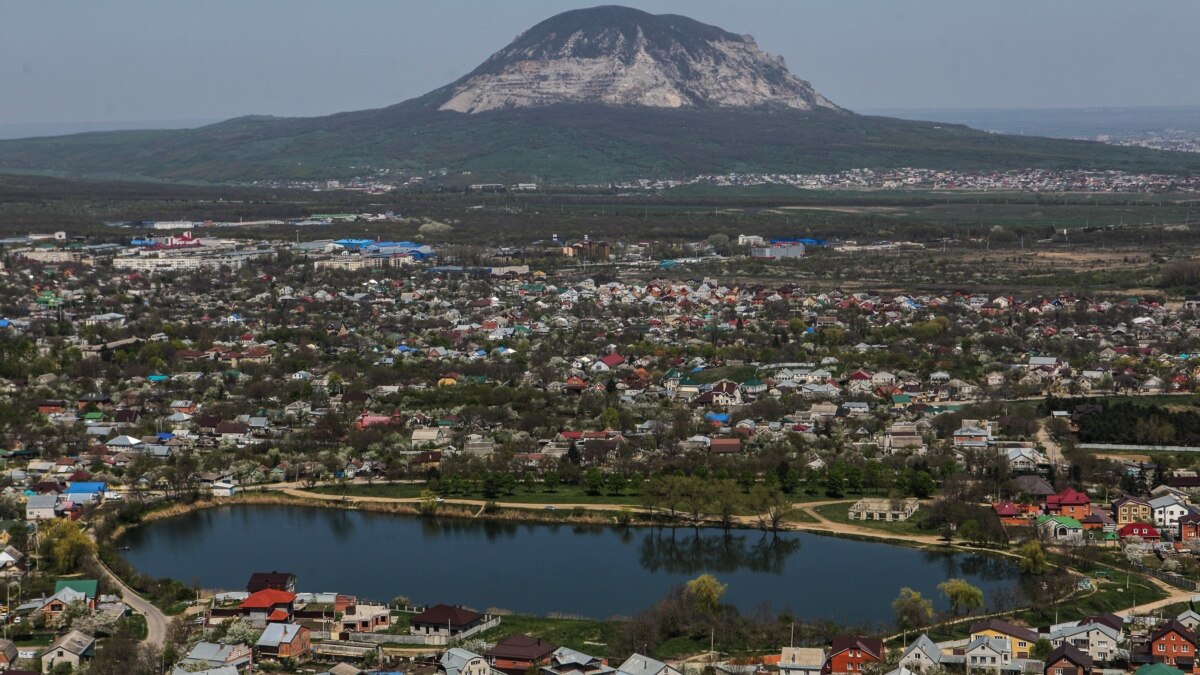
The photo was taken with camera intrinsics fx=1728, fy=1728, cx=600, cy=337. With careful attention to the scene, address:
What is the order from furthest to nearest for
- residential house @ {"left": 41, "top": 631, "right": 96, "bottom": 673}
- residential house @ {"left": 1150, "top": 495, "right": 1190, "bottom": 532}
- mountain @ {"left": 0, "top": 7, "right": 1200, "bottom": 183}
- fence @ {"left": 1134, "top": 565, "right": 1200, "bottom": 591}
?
mountain @ {"left": 0, "top": 7, "right": 1200, "bottom": 183}, residential house @ {"left": 1150, "top": 495, "right": 1190, "bottom": 532}, fence @ {"left": 1134, "top": 565, "right": 1200, "bottom": 591}, residential house @ {"left": 41, "top": 631, "right": 96, "bottom": 673}

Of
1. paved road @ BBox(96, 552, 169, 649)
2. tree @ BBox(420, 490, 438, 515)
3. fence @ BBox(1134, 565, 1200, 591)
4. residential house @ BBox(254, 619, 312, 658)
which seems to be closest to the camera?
residential house @ BBox(254, 619, 312, 658)

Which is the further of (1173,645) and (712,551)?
(712,551)

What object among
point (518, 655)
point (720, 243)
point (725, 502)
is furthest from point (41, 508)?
point (720, 243)

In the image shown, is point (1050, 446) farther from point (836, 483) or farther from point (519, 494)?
point (519, 494)

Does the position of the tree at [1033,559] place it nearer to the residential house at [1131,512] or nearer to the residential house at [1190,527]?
the residential house at [1190,527]

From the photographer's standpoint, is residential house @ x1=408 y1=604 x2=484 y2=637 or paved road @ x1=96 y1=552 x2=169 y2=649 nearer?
paved road @ x1=96 y1=552 x2=169 y2=649

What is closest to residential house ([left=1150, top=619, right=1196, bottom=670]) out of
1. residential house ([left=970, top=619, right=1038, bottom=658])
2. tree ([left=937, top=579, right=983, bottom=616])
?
residential house ([left=970, top=619, right=1038, bottom=658])

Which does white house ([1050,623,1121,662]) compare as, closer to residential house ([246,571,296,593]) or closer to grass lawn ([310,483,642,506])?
residential house ([246,571,296,593])
